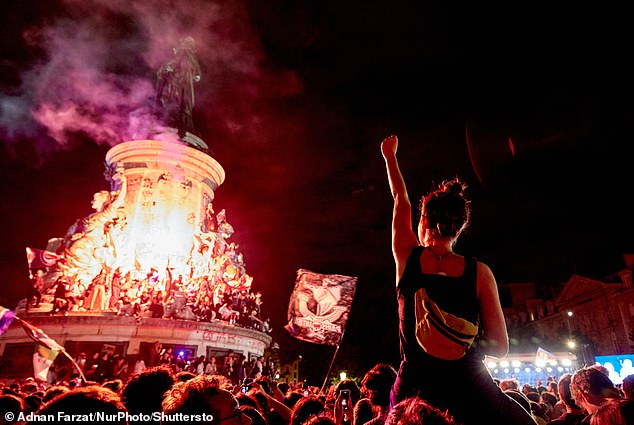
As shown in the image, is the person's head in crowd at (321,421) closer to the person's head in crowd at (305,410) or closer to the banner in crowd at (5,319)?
the person's head in crowd at (305,410)

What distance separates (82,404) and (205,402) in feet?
2.99

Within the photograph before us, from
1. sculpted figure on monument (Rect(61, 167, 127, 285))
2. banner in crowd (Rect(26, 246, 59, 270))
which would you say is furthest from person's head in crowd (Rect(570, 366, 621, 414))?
banner in crowd (Rect(26, 246, 59, 270))

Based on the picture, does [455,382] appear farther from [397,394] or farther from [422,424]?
[422,424]

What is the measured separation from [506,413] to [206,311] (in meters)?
26.1

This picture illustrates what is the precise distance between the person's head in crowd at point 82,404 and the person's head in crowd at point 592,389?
487 centimetres

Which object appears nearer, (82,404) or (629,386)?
(82,404)

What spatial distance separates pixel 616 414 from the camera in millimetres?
2713

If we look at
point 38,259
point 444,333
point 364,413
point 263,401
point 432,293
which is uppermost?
point 38,259

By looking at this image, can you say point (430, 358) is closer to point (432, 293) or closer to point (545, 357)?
point (432, 293)

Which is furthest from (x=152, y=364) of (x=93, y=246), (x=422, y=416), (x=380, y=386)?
(x=422, y=416)

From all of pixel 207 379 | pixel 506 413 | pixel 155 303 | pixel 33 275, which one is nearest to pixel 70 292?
pixel 33 275

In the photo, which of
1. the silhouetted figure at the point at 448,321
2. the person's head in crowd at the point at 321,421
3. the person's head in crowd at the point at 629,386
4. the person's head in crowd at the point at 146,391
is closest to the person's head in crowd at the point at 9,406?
the person's head in crowd at the point at 146,391

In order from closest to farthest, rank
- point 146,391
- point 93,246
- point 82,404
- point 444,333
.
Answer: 1. point 82,404
2. point 444,333
3. point 146,391
4. point 93,246

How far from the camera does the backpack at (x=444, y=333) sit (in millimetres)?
2172
